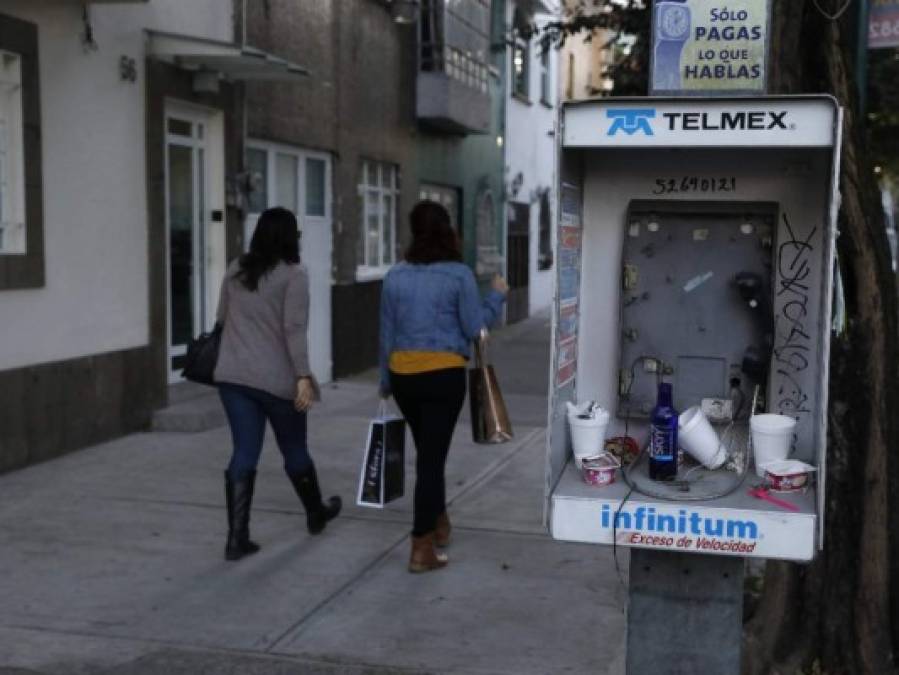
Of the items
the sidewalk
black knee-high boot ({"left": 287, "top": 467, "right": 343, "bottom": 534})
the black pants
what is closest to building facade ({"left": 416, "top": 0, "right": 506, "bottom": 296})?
the sidewalk

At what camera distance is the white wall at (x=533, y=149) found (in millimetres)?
20516

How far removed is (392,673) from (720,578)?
1477mm

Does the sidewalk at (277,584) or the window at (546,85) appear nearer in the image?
the sidewalk at (277,584)

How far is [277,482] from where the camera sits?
757 centimetres

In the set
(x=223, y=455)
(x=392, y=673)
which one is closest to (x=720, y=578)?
(x=392, y=673)

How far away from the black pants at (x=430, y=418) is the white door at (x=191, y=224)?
14.2 ft

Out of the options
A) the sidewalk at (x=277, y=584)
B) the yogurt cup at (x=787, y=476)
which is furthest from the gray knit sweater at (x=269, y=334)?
the yogurt cup at (x=787, y=476)

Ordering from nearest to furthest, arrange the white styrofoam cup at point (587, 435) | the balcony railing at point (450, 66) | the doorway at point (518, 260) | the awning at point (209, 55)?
1. the white styrofoam cup at point (587, 435)
2. the awning at point (209, 55)
3. the balcony railing at point (450, 66)
4. the doorway at point (518, 260)

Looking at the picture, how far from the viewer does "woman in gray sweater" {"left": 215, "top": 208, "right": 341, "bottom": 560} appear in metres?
5.66

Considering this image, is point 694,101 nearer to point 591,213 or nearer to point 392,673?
point 591,213

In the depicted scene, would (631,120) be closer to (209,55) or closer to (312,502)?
(312,502)

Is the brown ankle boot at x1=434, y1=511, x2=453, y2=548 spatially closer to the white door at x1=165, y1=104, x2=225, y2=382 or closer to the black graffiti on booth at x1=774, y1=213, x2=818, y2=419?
the black graffiti on booth at x1=774, y1=213, x2=818, y2=419

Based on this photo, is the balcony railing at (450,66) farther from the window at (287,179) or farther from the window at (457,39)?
the window at (287,179)

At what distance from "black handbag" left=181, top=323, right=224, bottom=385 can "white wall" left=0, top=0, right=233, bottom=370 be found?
7.26ft
